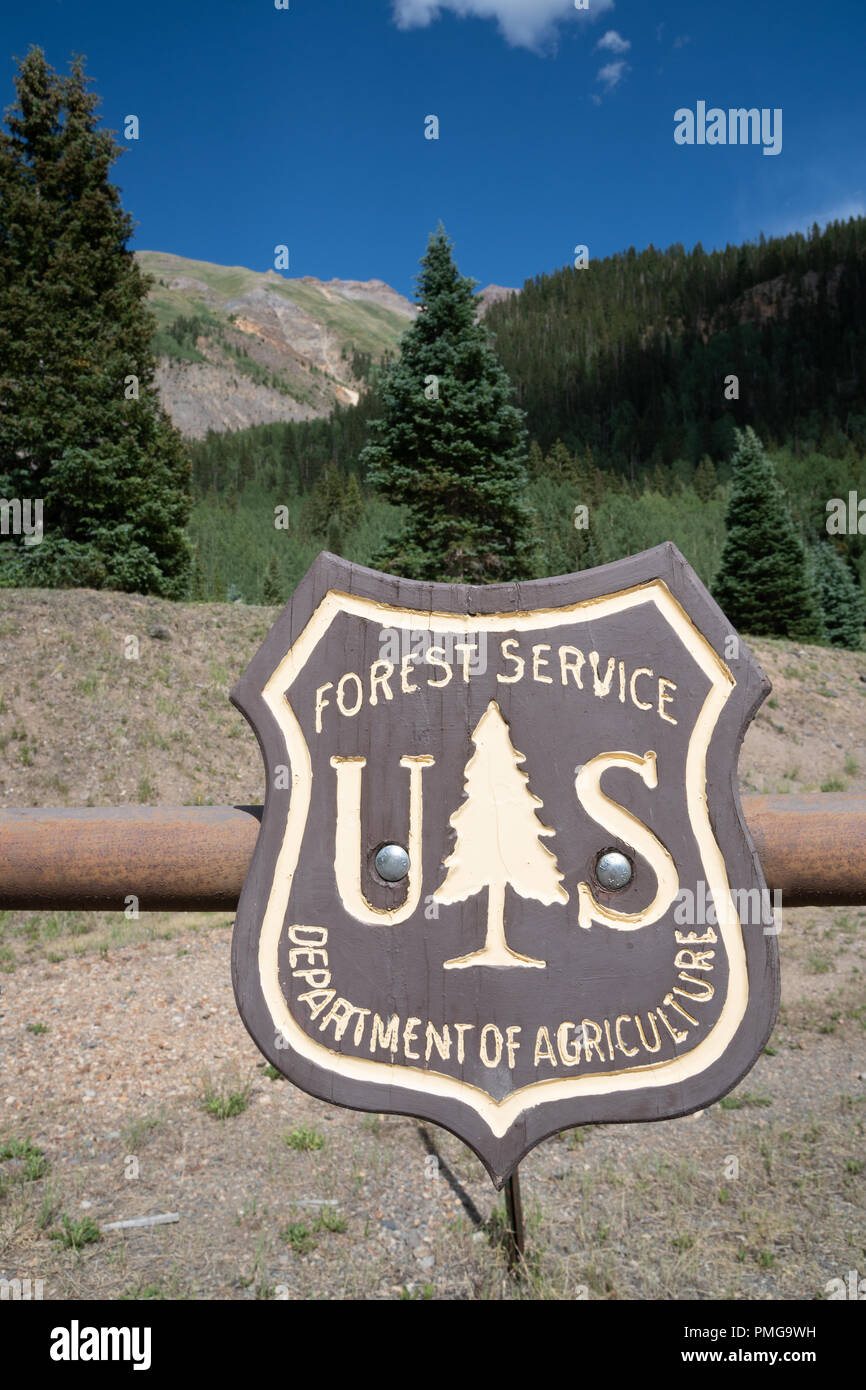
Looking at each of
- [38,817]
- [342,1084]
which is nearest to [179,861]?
[38,817]

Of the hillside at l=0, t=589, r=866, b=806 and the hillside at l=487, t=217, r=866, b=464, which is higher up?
the hillside at l=487, t=217, r=866, b=464

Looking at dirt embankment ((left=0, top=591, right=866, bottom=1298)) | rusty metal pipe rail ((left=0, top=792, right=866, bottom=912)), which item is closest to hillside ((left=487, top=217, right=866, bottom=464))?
dirt embankment ((left=0, top=591, right=866, bottom=1298))

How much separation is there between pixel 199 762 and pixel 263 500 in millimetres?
87008

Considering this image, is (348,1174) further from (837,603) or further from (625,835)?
(837,603)

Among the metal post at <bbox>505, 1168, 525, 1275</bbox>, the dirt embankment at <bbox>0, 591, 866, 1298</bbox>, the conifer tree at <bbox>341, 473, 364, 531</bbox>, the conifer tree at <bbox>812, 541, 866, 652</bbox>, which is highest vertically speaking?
the conifer tree at <bbox>341, 473, 364, 531</bbox>

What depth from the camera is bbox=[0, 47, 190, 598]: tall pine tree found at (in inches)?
603

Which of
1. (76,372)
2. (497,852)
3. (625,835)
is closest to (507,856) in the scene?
(497,852)

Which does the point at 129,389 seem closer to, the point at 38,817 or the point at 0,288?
the point at 0,288

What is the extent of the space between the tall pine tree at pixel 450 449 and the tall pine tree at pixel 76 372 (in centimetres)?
463

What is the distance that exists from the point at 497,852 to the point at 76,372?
1724 cm

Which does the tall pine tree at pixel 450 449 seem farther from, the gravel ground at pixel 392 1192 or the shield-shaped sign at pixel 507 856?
the shield-shaped sign at pixel 507 856

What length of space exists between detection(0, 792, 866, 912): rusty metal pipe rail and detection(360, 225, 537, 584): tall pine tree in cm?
1482

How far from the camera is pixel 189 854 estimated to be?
1564 millimetres

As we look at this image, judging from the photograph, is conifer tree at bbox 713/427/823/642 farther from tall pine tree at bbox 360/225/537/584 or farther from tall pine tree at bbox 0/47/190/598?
tall pine tree at bbox 0/47/190/598
